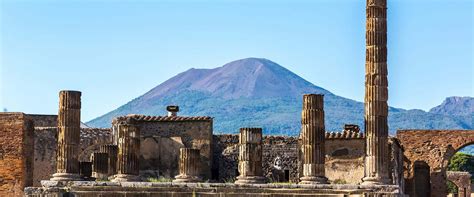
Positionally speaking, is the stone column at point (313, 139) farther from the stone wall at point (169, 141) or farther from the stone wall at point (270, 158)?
the stone wall at point (169, 141)

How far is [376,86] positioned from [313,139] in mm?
1974

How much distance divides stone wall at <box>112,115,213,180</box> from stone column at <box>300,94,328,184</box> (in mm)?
9697

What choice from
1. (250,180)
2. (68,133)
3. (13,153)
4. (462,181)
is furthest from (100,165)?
(462,181)

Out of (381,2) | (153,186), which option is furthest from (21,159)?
(381,2)

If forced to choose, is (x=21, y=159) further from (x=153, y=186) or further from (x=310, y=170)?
(x=310, y=170)

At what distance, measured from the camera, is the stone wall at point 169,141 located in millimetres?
36562

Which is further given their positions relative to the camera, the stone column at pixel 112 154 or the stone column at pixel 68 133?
the stone column at pixel 112 154

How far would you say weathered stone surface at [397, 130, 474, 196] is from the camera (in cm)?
4397

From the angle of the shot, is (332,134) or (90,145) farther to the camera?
(90,145)

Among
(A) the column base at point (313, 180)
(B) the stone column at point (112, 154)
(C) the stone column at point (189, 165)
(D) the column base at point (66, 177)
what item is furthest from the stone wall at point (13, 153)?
(A) the column base at point (313, 180)

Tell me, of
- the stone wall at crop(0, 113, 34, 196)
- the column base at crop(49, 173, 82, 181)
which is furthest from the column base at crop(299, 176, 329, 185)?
the stone wall at crop(0, 113, 34, 196)

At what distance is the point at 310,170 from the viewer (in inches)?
1071

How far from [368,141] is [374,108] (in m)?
0.75

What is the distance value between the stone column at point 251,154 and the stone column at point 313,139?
4.60 feet
